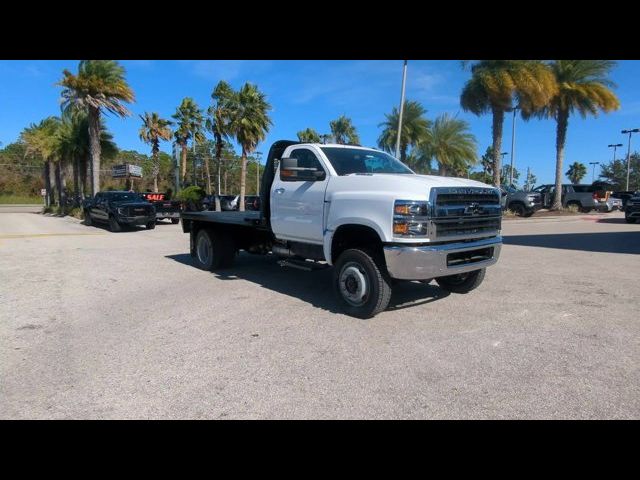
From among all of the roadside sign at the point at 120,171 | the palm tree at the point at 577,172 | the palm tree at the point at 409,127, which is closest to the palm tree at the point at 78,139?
the roadside sign at the point at 120,171

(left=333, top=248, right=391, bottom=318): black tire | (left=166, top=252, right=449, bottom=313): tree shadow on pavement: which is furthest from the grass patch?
(left=333, top=248, right=391, bottom=318): black tire

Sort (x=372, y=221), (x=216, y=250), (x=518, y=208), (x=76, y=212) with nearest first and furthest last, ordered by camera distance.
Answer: (x=372, y=221), (x=216, y=250), (x=518, y=208), (x=76, y=212)

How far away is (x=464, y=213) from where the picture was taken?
5328mm

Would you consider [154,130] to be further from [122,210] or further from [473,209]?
[473,209]

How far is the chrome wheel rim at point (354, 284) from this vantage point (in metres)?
5.29

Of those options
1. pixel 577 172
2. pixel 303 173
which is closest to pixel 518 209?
pixel 303 173

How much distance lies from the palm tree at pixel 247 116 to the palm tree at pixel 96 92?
8278 mm

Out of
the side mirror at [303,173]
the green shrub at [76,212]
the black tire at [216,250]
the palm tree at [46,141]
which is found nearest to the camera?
the side mirror at [303,173]

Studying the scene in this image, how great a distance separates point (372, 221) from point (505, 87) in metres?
22.7

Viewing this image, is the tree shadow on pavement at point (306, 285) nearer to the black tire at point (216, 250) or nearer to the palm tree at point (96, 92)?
the black tire at point (216, 250)

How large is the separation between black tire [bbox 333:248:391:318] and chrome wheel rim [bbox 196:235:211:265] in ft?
12.7

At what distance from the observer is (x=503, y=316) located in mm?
5418
